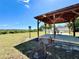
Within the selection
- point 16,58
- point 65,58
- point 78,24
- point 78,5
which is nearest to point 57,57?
point 65,58

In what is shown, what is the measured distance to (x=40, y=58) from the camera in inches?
217

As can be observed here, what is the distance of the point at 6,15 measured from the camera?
179 feet

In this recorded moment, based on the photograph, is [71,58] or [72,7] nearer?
[71,58]

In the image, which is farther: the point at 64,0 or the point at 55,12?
the point at 64,0

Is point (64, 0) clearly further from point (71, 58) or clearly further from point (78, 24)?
point (78, 24)

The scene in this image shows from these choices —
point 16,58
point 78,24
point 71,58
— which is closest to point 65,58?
point 71,58

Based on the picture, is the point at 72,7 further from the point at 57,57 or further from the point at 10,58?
the point at 10,58

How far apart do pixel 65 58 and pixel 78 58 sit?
65 cm

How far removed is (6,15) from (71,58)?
53.4 meters

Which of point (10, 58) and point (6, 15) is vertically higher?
point (6, 15)

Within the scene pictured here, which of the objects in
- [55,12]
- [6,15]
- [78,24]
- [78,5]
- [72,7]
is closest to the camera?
[78,5]

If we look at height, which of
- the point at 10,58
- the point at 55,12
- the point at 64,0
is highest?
the point at 64,0

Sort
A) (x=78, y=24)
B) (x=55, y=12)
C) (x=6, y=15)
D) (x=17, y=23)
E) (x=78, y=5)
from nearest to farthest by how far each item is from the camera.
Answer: (x=78, y=5) < (x=55, y=12) < (x=78, y=24) < (x=6, y=15) < (x=17, y=23)

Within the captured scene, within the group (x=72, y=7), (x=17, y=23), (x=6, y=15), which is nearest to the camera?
(x=72, y=7)
